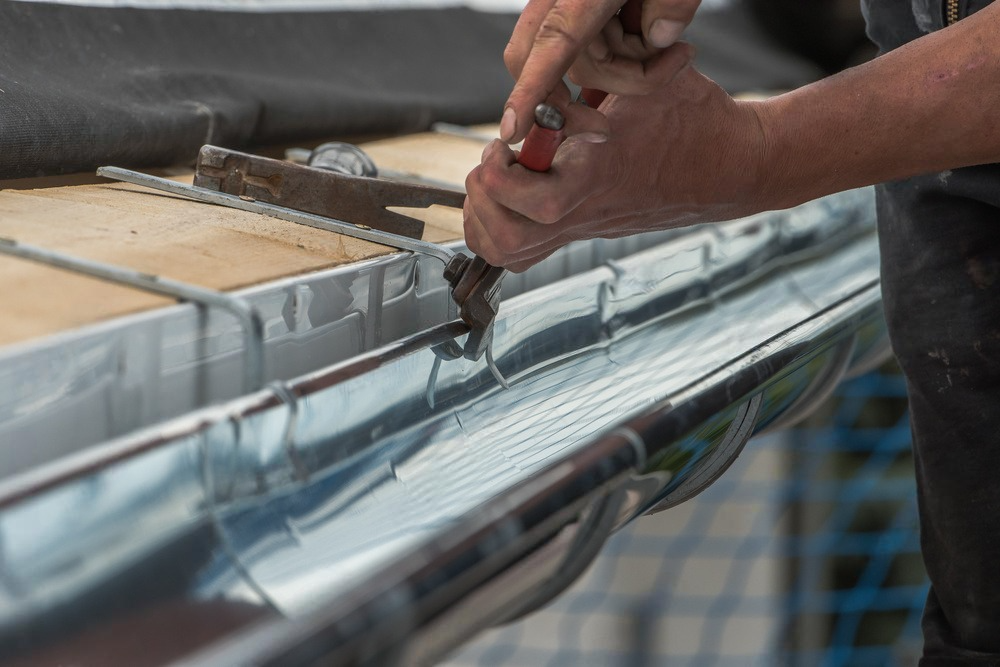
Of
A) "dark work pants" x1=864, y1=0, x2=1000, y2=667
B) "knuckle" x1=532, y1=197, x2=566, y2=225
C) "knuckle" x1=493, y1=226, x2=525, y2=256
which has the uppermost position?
"knuckle" x1=532, y1=197, x2=566, y2=225

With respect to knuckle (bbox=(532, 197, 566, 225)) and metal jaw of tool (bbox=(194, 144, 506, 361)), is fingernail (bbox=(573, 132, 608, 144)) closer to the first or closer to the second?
knuckle (bbox=(532, 197, 566, 225))

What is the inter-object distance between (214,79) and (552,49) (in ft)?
1.85

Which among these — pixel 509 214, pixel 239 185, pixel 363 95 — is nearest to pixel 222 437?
pixel 509 214

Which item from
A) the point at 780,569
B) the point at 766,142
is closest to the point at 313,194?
the point at 766,142

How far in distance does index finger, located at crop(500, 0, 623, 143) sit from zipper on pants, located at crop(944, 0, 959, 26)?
430mm

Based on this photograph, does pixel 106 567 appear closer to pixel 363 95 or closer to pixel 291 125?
pixel 291 125

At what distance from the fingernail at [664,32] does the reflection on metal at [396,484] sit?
0.74 ft

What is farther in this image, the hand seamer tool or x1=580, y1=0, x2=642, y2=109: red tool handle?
the hand seamer tool

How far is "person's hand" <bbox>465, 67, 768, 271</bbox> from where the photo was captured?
2.23ft

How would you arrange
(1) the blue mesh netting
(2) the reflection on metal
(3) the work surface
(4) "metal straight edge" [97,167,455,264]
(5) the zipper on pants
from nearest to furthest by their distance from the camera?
1. (2) the reflection on metal
2. (3) the work surface
3. (4) "metal straight edge" [97,167,455,264]
4. (5) the zipper on pants
5. (1) the blue mesh netting

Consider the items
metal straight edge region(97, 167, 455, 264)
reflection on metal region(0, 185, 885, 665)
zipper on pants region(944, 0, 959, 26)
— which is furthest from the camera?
zipper on pants region(944, 0, 959, 26)

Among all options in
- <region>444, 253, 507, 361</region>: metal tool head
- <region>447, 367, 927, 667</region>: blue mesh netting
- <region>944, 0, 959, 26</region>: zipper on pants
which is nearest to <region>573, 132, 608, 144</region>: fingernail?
<region>444, 253, 507, 361</region>: metal tool head

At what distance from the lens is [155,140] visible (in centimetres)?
93

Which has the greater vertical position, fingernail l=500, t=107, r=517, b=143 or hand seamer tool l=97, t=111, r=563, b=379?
fingernail l=500, t=107, r=517, b=143
